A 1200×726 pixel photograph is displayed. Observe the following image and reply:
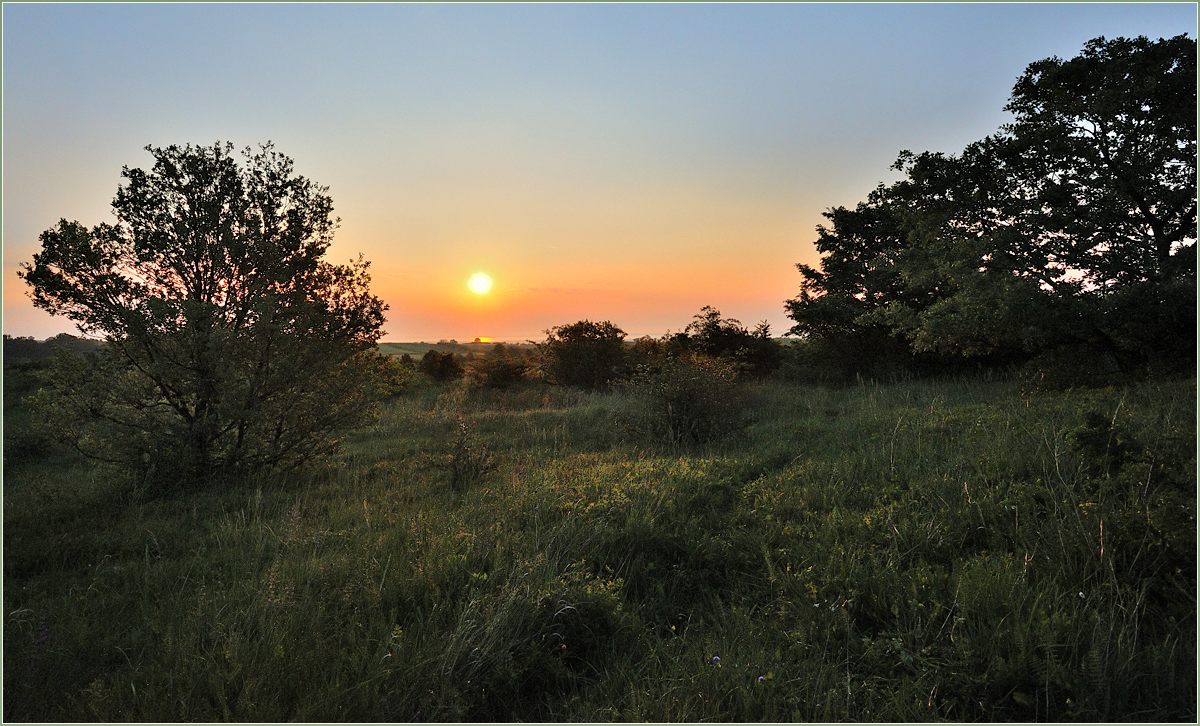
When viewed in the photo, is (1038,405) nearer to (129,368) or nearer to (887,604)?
(887,604)

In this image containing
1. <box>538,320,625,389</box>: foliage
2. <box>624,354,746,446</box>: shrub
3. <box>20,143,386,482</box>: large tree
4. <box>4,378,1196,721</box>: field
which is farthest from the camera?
<box>538,320,625,389</box>: foliage

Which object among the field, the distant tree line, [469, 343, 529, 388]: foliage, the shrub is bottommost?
the field

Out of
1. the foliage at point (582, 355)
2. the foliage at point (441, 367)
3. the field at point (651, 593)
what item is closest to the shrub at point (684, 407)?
the field at point (651, 593)

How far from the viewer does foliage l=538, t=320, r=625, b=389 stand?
2127 cm

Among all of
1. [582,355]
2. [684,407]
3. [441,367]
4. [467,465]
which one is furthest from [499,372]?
[467,465]

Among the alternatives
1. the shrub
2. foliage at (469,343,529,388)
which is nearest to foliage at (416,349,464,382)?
foliage at (469,343,529,388)

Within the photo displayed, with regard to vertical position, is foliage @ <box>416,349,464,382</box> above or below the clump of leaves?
above

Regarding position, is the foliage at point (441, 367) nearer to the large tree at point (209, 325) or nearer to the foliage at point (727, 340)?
the foliage at point (727, 340)

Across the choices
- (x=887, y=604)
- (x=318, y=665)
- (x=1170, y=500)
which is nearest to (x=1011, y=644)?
(x=887, y=604)

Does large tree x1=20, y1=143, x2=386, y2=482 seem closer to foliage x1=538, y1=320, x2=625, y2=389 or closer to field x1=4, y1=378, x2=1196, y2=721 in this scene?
field x1=4, y1=378, x2=1196, y2=721

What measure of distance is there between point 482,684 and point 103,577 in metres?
3.35

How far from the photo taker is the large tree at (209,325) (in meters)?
6.40

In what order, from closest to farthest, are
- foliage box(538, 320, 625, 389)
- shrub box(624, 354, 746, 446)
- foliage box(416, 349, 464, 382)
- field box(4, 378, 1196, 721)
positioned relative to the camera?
field box(4, 378, 1196, 721), shrub box(624, 354, 746, 446), foliage box(538, 320, 625, 389), foliage box(416, 349, 464, 382)

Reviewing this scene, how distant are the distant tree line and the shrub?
4.74 metres
